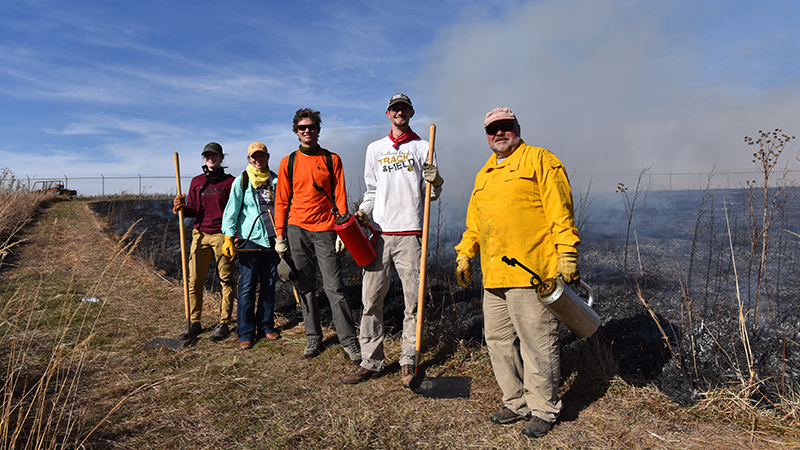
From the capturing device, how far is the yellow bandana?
4.45m

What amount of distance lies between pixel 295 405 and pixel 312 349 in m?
0.96

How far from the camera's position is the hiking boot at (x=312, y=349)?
13.4ft

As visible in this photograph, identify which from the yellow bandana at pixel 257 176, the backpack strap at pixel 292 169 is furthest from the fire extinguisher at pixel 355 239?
the yellow bandana at pixel 257 176

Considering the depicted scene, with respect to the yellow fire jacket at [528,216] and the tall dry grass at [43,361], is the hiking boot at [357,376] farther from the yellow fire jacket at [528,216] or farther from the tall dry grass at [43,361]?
the tall dry grass at [43,361]

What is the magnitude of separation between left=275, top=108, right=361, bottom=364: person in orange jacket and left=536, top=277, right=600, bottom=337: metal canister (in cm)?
186

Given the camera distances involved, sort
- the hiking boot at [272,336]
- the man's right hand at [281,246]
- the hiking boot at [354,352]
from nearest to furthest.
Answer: the hiking boot at [354,352]
the man's right hand at [281,246]
the hiking boot at [272,336]

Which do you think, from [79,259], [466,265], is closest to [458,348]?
[466,265]

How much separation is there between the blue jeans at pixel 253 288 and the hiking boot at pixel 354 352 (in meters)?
1.22

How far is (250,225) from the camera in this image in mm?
4441

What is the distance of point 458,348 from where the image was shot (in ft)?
13.3

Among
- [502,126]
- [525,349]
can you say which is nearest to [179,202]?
[502,126]

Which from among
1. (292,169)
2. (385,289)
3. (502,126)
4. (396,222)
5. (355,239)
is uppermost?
(502,126)

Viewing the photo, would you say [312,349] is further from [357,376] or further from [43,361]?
[43,361]

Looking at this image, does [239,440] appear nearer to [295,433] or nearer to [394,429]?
[295,433]
